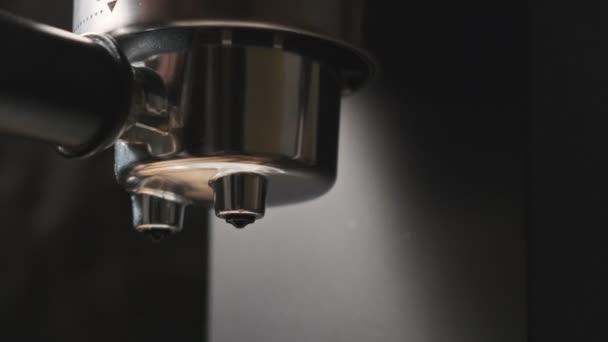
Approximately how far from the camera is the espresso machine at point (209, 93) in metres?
0.30

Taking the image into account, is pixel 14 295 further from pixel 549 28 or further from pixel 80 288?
pixel 549 28

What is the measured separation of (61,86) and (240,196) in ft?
0.27

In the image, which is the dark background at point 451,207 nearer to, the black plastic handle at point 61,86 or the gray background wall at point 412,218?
the gray background wall at point 412,218

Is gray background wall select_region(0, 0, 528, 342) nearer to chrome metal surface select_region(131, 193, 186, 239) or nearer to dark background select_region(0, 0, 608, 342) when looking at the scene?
dark background select_region(0, 0, 608, 342)

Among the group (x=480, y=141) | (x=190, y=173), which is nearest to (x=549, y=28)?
(x=480, y=141)

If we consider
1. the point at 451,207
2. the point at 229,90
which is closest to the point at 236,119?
the point at 229,90

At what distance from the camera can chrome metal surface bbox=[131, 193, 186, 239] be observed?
0.36 m

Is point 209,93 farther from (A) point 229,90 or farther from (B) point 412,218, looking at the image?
(B) point 412,218

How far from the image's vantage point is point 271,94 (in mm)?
324

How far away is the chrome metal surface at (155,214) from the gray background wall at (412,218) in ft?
0.34

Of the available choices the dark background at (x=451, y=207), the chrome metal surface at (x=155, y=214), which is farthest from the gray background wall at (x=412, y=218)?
the chrome metal surface at (x=155, y=214)

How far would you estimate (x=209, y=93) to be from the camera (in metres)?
0.32

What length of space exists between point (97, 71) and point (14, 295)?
Answer: 1.63 ft

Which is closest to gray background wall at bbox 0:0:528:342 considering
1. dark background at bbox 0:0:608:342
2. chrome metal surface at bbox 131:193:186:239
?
dark background at bbox 0:0:608:342
